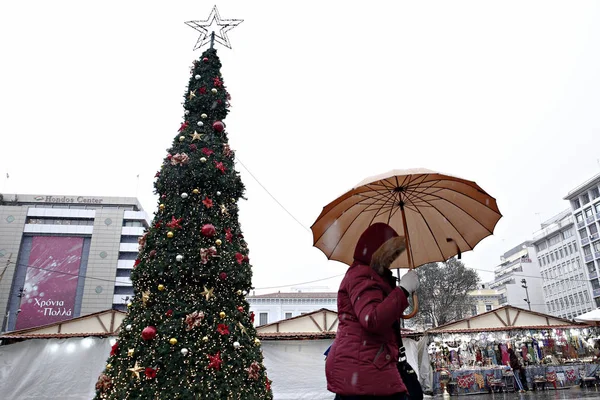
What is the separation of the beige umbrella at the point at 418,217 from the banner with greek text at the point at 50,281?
5943 cm

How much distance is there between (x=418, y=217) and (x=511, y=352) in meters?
13.3

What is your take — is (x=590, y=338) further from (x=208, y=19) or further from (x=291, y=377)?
(x=208, y=19)

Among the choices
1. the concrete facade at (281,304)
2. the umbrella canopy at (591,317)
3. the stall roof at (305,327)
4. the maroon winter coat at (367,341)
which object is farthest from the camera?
the concrete facade at (281,304)

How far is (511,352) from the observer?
1420cm

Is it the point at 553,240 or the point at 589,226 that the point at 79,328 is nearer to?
the point at 589,226

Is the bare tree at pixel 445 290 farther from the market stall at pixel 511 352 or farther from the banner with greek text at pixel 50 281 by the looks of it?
the banner with greek text at pixel 50 281

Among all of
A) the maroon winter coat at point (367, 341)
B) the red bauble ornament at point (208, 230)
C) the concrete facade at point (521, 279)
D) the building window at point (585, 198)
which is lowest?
the maroon winter coat at point (367, 341)

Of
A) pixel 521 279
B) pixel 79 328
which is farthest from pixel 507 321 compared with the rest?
pixel 521 279

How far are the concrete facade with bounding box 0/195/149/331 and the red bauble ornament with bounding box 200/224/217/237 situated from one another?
56.1m

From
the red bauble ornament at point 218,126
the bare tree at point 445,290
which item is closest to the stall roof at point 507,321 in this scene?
the red bauble ornament at point 218,126

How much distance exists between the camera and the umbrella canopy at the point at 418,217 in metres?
3.47

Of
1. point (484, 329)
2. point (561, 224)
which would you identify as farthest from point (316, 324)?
point (561, 224)

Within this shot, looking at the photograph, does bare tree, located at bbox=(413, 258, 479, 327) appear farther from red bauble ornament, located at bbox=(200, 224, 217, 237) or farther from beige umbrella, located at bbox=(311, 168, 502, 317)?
beige umbrella, located at bbox=(311, 168, 502, 317)

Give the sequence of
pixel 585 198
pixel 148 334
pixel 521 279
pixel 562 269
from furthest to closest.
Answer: pixel 521 279, pixel 562 269, pixel 585 198, pixel 148 334
